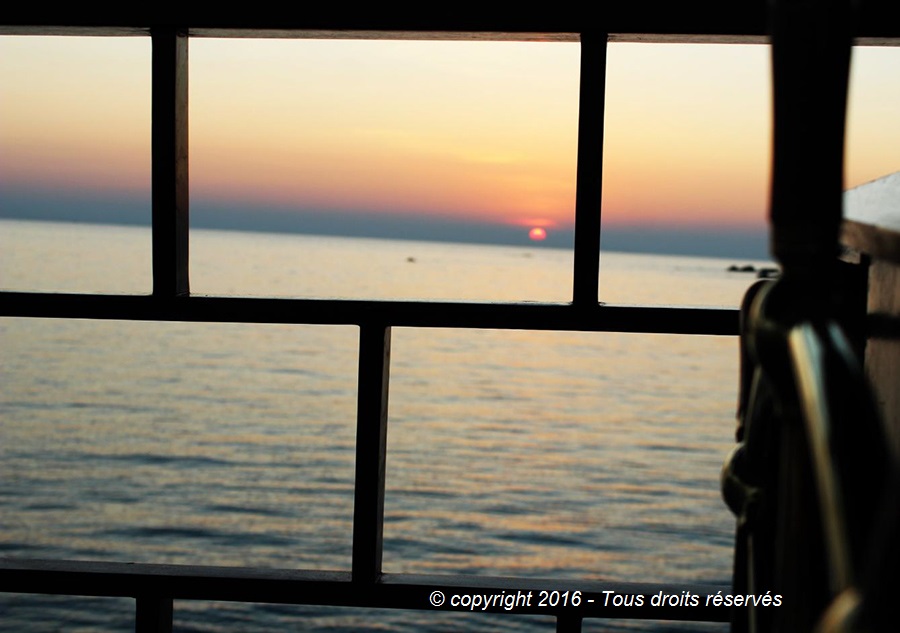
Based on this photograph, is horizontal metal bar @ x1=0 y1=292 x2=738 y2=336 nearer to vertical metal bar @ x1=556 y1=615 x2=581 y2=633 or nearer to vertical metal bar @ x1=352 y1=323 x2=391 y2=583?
vertical metal bar @ x1=352 y1=323 x2=391 y2=583

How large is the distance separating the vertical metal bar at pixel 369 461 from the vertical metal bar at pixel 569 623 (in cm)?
31

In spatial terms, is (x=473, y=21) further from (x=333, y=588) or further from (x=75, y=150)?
(x=75, y=150)

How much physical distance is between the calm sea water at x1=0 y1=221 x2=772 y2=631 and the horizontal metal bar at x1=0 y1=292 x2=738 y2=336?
2045mm

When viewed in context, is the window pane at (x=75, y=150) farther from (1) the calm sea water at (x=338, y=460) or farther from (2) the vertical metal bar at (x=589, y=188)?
(2) the vertical metal bar at (x=589, y=188)

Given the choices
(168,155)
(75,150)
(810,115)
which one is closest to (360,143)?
(75,150)

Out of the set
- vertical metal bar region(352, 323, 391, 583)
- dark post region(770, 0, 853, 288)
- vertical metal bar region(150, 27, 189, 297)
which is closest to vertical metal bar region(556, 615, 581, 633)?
vertical metal bar region(352, 323, 391, 583)

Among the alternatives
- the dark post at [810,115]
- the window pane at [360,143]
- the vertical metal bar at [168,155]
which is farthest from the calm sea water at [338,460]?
the window pane at [360,143]

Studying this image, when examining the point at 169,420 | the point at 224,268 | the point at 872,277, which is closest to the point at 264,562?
the point at 169,420

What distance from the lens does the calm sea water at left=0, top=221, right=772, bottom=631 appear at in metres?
10.1

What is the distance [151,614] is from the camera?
156 centimetres

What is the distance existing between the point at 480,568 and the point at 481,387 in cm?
1080

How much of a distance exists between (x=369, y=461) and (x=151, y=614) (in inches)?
17.4

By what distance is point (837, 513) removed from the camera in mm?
344

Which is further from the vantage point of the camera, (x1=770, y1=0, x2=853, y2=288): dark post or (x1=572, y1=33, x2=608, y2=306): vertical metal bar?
(x1=572, y1=33, x2=608, y2=306): vertical metal bar
